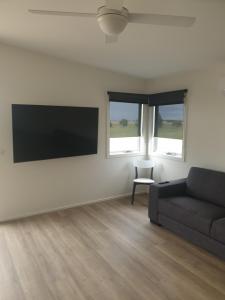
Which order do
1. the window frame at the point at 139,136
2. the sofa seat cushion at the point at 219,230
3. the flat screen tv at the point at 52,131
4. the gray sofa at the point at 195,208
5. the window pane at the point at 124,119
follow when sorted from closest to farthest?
the sofa seat cushion at the point at 219,230 < the gray sofa at the point at 195,208 < the flat screen tv at the point at 52,131 < the window frame at the point at 139,136 < the window pane at the point at 124,119

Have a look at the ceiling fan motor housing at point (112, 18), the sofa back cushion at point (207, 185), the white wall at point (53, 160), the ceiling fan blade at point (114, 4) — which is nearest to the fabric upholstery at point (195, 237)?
the sofa back cushion at point (207, 185)

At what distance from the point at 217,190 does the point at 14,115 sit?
3.15 metres

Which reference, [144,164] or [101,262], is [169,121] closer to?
[144,164]

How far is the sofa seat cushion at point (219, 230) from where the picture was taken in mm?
2697

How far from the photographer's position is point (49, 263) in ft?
8.79

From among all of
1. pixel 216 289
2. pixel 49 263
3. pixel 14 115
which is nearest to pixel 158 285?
pixel 216 289

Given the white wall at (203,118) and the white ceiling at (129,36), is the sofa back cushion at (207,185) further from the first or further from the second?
the white ceiling at (129,36)

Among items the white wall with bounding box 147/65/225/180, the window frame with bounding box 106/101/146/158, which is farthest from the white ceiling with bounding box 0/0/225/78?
the window frame with bounding box 106/101/146/158

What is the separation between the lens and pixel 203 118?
3.89 m

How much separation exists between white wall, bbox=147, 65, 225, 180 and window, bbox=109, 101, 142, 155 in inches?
35.3

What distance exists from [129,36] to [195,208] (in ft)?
7.71

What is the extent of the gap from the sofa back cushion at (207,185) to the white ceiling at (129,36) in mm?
1681

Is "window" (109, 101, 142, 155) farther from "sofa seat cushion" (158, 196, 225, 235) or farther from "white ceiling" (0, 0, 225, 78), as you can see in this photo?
"sofa seat cushion" (158, 196, 225, 235)

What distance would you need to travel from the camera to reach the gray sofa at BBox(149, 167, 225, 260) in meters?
2.84
